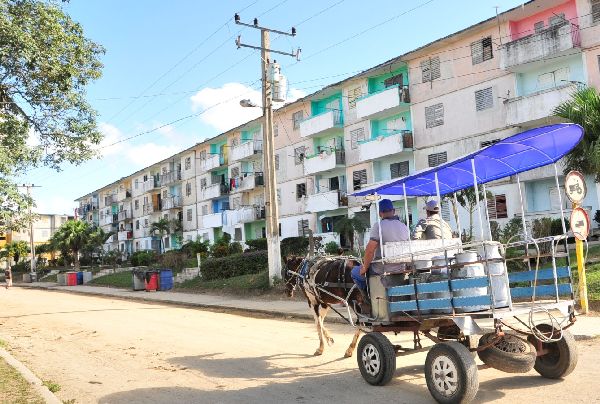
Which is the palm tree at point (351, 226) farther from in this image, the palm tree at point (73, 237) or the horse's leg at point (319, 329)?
the palm tree at point (73, 237)

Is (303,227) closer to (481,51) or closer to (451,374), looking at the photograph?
(481,51)

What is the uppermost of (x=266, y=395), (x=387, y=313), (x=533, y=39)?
(x=533, y=39)

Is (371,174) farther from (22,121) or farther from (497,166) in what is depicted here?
(497,166)

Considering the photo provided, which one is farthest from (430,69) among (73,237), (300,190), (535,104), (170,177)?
(170,177)

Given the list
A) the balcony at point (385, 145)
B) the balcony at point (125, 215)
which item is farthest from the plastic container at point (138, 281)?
the balcony at point (125, 215)

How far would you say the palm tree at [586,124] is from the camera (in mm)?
14873

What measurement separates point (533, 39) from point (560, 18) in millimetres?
1866

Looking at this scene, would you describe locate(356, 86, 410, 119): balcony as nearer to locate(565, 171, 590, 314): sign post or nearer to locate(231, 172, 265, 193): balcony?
locate(231, 172, 265, 193): balcony

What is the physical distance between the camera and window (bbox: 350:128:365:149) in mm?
39688

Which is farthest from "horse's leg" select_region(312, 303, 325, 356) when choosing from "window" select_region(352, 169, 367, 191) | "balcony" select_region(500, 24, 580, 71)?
"window" select_region(352, 169, 367, 191)

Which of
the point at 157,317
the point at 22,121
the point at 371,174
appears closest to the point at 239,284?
the point at 157,317

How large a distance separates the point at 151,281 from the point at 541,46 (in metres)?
23.6

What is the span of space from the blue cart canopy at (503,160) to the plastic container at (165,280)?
24.5 m

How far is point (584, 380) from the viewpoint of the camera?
6762 millimetres
